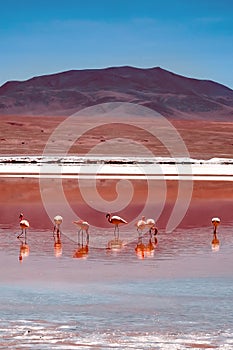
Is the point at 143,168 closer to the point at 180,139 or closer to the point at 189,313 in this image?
the point at 180,139

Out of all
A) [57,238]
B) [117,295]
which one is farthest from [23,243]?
[117,295]

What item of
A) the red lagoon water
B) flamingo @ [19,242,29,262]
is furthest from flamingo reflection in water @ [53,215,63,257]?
flamingo @ [19,242,29,262]

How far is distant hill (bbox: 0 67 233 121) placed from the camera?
15112 centimetres

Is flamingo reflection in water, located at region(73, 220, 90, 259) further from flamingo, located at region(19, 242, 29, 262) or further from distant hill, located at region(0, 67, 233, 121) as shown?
distant hill, located at region(0, 67, 233, 121)

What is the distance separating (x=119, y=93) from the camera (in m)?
160

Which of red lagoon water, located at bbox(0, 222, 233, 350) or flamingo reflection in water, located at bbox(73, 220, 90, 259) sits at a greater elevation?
flamingo reflection in water, located at bbox(73, 220, 90, 259)

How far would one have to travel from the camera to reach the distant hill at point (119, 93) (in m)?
151

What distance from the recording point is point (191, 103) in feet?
513

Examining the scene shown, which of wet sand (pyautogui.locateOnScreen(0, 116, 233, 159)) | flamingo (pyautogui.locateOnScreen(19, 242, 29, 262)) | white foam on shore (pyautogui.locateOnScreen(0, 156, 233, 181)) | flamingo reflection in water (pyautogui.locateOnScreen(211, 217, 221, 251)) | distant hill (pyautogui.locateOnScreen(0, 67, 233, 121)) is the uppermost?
distant hill (pyautogui.locateOnScreen(0, 67, 233, 121))

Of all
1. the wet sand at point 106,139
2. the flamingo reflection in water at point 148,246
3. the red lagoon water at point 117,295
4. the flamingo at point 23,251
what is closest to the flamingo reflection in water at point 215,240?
the red lagoon water at point 117,295

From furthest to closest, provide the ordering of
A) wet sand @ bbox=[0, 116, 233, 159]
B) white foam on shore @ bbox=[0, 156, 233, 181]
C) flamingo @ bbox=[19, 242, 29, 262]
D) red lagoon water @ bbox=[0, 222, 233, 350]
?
wet sand @ bbox=[0, 116, 233, 159]
white foam on shore @ bbox=[0, 156, 233, 181]
flamingo @ bbox=[19, 242, 29, 262]
red lagoon water @ bbox=[0, 222, 233, 350]

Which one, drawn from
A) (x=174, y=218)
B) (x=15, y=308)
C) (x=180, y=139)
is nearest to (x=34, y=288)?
(x=15, y=308)

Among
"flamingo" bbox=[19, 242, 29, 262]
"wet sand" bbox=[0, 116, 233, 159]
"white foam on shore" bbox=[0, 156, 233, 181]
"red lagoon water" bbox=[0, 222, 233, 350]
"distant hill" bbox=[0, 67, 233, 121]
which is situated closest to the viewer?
"red lagoon water" bbox=[0, 222, 233, 350]

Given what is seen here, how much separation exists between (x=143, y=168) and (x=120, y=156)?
398 inches
